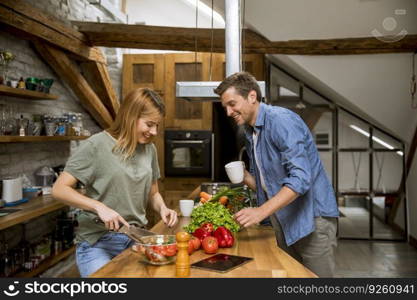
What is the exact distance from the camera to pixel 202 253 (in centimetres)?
200

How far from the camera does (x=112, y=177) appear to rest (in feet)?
6.66

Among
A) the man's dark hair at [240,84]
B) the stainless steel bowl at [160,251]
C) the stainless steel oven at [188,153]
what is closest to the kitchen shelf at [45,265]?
the stainless steel oven at [188,153]

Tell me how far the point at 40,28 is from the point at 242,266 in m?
3.10

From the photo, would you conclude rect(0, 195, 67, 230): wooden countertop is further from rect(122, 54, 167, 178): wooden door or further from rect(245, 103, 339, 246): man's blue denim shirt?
rect(122, 54, 167, 178): wooden door

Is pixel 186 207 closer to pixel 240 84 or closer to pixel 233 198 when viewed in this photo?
pixel 233 198

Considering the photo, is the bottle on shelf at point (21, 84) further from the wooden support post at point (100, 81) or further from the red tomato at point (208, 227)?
the red tomato at point (208, 227)

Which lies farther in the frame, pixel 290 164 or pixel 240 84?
pixel 240 84

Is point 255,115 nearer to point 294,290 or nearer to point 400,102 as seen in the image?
point 294,290

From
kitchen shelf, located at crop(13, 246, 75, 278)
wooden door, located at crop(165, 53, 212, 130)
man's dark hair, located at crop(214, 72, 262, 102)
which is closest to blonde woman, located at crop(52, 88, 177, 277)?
man's dark hair, located at crop(214, 72, 262, 102)

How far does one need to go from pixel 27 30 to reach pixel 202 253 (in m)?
2.67

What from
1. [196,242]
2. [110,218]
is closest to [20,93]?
[110,218]

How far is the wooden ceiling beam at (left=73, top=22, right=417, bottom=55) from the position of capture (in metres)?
4.97

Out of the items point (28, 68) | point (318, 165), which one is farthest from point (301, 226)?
point (28, 68)

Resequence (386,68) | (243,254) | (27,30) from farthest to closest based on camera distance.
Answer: (386,68)
(27,30)
(243,254)
